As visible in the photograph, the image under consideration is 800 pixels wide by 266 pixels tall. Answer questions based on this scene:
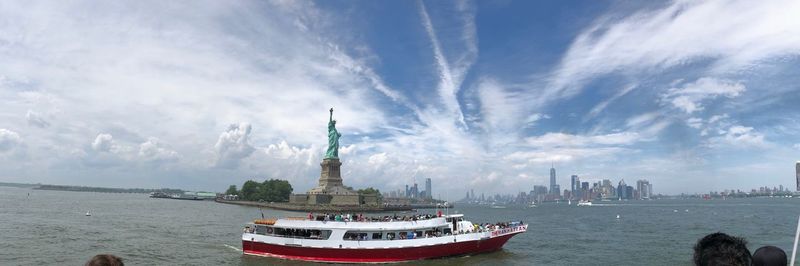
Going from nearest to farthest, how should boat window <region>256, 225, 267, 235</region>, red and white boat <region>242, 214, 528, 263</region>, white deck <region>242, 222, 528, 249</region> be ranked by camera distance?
white deck <region>242, 222, 528, 249</region>, red and white boat <region>242, 214, 528, 263</region>, boat window <region>256, 225, 267, 235</region>

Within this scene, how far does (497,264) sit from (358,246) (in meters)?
11.4

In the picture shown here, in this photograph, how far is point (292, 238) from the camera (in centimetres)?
4081

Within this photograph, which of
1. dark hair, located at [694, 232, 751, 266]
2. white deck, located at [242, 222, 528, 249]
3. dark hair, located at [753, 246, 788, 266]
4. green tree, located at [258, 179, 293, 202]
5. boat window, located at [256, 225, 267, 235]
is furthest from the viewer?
green tree, located at [258, 179, 293, 202]

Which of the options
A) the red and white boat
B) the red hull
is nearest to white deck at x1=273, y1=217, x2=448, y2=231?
the red and white boat

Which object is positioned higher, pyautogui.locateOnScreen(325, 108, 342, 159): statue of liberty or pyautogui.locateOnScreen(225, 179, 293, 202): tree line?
pyautogui.locateOnScreen(325, 108, 342, 159): statue of liberty

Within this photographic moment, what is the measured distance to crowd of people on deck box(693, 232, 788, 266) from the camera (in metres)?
3.83

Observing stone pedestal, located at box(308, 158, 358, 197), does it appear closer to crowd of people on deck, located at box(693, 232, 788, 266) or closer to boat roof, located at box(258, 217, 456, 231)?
boat roof, located at box(258, 217, 456, 231)

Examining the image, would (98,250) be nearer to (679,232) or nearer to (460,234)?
(460,234)

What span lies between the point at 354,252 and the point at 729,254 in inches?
1468

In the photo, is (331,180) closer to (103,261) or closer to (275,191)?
(275,191)

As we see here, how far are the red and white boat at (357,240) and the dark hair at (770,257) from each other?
3656 cm

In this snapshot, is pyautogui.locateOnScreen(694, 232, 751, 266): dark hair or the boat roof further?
the boat roof

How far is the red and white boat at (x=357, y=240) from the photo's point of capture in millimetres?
39812

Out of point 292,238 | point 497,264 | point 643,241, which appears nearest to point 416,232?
point 497,264
